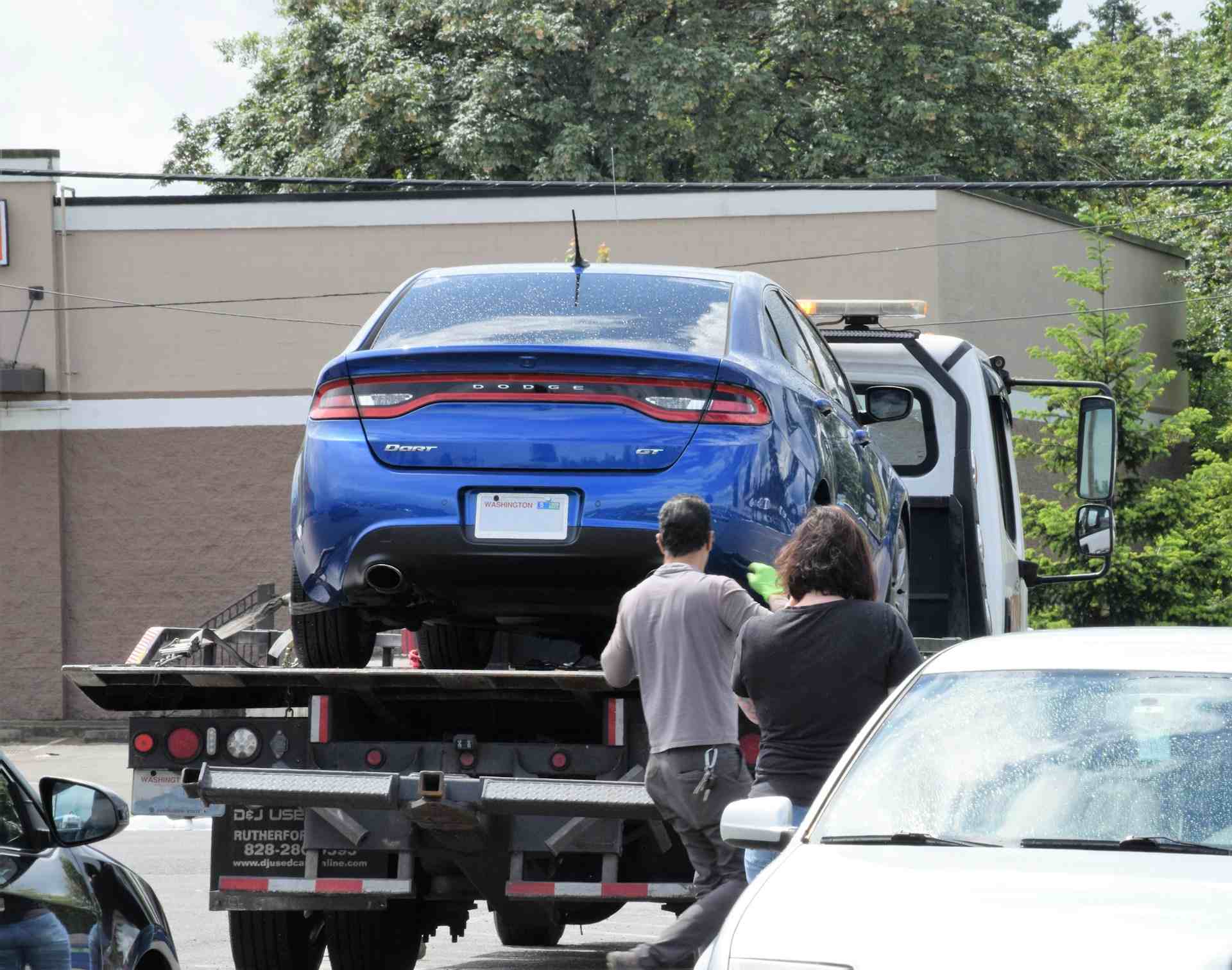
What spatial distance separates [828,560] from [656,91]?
2673cm

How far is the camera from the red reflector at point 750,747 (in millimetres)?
6289

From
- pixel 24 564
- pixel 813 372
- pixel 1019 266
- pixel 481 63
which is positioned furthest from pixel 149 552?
pixel 813 372

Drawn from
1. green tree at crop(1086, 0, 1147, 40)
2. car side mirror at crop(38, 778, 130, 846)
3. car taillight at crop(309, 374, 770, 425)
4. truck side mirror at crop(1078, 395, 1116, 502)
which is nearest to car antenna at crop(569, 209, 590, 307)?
car taillight at crop(309, 374, 770, 425)

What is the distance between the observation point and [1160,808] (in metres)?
4.24

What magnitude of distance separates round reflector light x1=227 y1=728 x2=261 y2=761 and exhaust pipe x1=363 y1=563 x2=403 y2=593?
2.76ft

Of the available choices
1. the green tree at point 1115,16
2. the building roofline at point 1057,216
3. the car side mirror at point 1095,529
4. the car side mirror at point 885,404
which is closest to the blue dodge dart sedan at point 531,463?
the car side mirror at point 885,404

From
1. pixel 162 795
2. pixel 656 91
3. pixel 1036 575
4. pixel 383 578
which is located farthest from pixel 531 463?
pixel 656 91

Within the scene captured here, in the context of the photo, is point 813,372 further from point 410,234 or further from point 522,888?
point 410,234

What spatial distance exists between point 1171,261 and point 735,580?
2885 centimetres

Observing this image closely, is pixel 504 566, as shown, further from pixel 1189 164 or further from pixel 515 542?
pixel 1189 164

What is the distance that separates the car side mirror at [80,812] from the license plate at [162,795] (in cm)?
181

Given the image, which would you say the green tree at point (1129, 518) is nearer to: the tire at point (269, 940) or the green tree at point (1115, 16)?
the tire at point (269, 940)

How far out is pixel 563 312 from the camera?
6.56 m

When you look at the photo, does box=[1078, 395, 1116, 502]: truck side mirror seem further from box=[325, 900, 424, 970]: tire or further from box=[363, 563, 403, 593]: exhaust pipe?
box=[363, 563, 403, 593]: exhaust pipe
